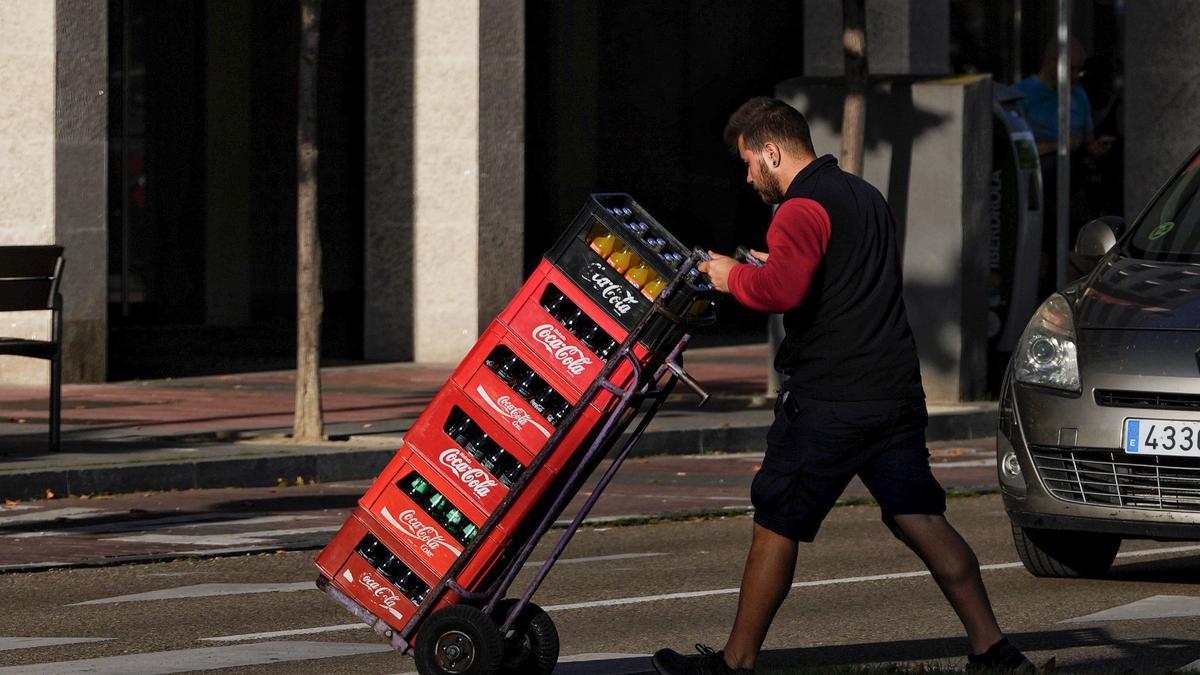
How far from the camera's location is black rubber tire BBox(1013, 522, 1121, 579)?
8.93 m

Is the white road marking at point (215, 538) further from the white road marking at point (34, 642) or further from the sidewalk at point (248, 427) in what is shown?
the white road marking at point (34, 642)

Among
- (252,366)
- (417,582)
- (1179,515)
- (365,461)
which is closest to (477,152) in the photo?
A: (252,366)

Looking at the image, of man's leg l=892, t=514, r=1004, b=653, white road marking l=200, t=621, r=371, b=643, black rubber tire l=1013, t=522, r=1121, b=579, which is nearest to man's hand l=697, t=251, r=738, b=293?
man's leg l=892, t=514, r=1004, b=653

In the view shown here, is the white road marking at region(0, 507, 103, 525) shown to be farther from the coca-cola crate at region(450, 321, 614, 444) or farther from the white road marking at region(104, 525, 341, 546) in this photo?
the coca-cola crate at region(450, 321, 614, 444)

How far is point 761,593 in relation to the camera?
635cm

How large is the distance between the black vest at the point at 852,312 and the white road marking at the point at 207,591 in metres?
3.08

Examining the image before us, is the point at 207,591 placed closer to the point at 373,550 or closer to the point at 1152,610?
the point at 373,550

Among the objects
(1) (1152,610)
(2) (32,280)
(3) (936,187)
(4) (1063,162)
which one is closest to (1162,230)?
(1) (1152,610)

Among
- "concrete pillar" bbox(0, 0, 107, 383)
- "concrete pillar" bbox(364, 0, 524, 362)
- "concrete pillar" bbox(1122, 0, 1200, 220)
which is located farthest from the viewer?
"concrete pillar" bbox(1122, 0, 1200, 220)

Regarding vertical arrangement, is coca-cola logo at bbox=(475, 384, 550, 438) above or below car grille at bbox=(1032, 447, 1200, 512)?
above

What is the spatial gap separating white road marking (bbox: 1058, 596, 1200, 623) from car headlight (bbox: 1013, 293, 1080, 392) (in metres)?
0.78

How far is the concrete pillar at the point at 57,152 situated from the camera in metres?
16.7

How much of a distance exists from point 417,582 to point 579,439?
625 millimetres

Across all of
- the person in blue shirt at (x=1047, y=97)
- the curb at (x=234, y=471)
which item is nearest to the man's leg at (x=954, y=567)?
the curb at (x=234, y=471)
